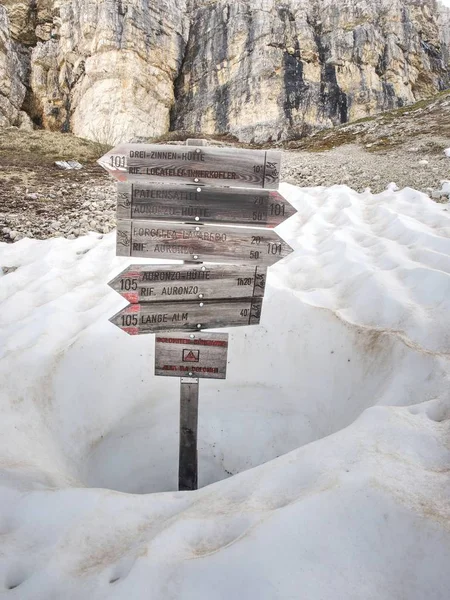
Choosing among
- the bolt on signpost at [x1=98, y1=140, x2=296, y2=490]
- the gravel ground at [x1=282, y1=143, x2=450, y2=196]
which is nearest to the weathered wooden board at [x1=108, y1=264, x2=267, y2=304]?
the bolt on signpost at [x1=98, y1=140, x2=296, y2=490]

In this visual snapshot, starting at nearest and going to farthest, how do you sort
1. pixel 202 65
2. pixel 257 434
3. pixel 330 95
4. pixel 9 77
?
pixel 257 434
pixel 9 77
pixel 330 95
pixel 202 65

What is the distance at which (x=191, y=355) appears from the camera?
2.85m

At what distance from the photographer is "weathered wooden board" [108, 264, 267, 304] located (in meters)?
2.69

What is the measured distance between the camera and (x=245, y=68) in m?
36.3

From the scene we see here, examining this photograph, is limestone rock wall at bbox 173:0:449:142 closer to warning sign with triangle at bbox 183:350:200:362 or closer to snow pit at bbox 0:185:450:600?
snow pit at bbox 0:185:450:600

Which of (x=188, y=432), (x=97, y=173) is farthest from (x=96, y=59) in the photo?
(x=188, y=432)

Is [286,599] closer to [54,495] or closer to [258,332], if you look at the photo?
[54,495]

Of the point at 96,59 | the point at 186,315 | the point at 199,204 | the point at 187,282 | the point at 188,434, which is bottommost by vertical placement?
the point at 188,434

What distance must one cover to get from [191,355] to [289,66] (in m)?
39.4

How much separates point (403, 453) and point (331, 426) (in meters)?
1.22

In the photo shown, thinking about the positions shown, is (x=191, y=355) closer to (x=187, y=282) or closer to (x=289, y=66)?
(x=187, y=282)

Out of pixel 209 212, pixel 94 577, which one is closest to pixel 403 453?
pixel 94 577

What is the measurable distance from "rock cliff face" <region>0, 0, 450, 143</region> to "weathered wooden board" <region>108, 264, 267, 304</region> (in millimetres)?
34451

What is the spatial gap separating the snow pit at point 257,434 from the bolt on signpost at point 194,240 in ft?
3.13
